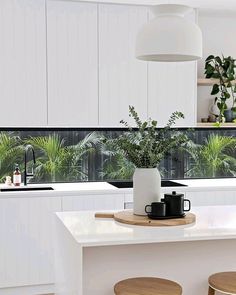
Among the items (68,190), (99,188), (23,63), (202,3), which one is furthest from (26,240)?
(202,3)

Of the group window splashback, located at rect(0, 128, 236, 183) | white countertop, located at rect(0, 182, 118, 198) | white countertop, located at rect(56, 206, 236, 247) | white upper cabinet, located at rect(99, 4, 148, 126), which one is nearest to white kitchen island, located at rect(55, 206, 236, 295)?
white countertop, located at rect(56, 206, 236, 247)

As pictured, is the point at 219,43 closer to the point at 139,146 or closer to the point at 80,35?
the point at 80,35

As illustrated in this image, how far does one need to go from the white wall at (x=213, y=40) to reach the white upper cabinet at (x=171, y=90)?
40 centimetres

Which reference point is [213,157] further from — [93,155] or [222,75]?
[93,155]

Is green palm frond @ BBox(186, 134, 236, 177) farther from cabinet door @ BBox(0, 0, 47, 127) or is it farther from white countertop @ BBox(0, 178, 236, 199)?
cabinet door @ BBox(0, 0, 47, 127)

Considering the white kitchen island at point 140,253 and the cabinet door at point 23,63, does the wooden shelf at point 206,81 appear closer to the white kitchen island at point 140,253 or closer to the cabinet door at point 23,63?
the cabinet door at point 23,63

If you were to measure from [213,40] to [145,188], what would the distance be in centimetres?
303

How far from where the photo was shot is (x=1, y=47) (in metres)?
4.82

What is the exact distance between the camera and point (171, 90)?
17.3ft

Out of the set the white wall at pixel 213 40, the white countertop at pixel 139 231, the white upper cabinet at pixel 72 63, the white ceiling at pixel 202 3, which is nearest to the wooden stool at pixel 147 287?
the white countertop at pixel 139 231

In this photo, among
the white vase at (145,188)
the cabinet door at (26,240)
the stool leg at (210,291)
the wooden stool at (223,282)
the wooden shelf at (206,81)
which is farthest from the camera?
the wooden shelf at (206,81)

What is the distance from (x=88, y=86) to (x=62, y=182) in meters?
1.06

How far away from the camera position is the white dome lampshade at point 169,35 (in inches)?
114

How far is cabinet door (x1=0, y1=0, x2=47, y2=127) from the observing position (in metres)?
4.83
